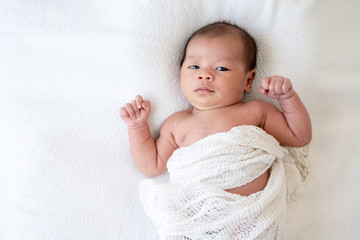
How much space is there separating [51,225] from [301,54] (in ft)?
3.61

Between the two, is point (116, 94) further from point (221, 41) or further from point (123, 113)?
point (221, 41)

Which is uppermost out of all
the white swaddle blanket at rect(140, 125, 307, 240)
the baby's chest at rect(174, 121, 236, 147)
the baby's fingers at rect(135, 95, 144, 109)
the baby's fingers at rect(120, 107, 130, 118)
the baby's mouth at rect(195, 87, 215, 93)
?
the baby's mouth at rect(195, 87, 215, 93)

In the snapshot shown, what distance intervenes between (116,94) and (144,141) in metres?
0.21

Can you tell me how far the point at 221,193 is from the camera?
3.56ft

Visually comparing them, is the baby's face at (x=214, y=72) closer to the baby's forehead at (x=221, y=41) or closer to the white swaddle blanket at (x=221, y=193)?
the baby's forehead at (x=221, y=41)

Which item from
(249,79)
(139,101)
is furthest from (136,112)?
(249,79)

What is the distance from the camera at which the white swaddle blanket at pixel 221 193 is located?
1.08 m

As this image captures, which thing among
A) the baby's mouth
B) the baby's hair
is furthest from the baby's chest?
the baby's hair

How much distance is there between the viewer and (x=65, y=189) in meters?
1.24

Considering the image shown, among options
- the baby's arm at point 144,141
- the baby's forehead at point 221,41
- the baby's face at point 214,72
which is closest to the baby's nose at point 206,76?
the baby's face at point 214,72

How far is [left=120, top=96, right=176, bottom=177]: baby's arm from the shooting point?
1.27 metres

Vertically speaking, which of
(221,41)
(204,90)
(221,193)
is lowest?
(221,193)

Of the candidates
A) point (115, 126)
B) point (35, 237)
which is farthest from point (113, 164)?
point (35, 237)

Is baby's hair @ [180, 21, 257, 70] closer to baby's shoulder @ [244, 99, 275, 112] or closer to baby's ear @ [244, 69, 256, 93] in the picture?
baby's ear @ [244, 69, 256, 93]
